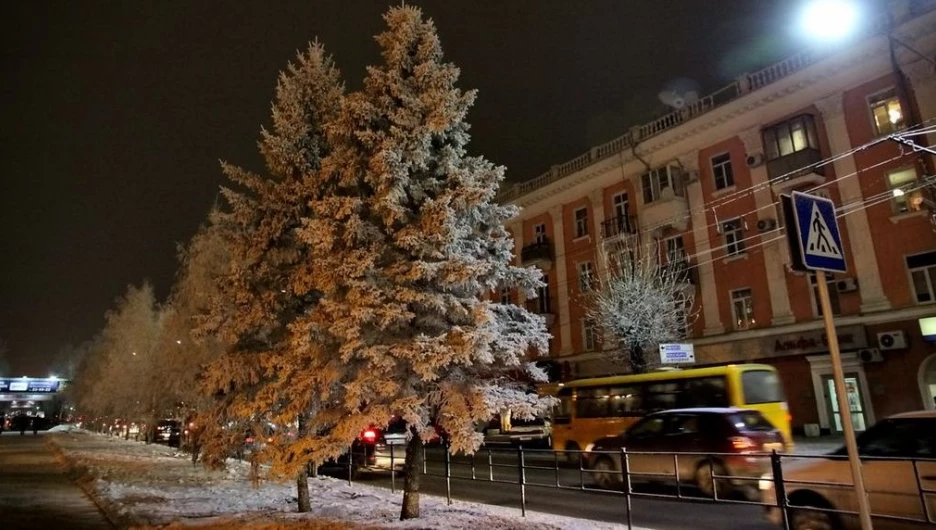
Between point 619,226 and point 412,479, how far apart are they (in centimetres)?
2558

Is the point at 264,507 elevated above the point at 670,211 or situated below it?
below

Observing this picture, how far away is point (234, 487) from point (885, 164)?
1034 inches

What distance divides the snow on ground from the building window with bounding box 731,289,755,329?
2050 cm

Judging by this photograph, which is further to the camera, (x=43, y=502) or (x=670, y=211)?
(x=670, y=211)

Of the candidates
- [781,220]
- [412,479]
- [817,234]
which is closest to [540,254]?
[781,220]

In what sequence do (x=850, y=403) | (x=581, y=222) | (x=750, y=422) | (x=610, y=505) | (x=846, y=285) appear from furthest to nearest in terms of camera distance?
1. (x=581, y=222)
2. (x=846, y=285)
3. (x=850, y=403)
4. (x=750, y=422)
5. (x=610, y=505)

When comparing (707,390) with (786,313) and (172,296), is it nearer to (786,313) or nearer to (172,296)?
(786,313)

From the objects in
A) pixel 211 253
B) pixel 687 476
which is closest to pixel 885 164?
pixel 687 476

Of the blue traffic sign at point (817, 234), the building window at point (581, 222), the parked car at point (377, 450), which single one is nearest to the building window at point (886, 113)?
the building window at point (581, 222)

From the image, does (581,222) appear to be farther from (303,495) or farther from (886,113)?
(303,495)

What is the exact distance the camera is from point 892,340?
2245 cm

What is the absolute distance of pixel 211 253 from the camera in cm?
2333

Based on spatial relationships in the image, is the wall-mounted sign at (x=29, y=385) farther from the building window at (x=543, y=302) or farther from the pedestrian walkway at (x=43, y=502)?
the building window at (x=543, y=302)

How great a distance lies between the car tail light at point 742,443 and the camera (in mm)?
12438
